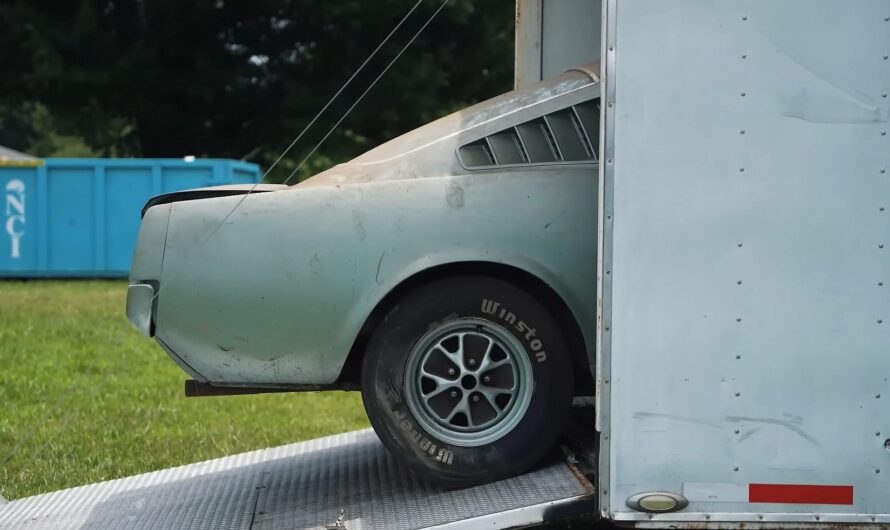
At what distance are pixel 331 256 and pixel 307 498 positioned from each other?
122 cm

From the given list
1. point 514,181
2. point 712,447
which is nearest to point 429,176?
point 514,181

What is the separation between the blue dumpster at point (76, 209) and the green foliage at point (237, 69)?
194 inches

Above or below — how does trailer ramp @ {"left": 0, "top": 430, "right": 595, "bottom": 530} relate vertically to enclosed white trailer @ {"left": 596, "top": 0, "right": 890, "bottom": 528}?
below

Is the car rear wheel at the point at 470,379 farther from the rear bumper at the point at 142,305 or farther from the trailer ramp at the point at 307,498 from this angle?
the rear bumper at the point at 142,305

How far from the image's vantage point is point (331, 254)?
4016 millimetres

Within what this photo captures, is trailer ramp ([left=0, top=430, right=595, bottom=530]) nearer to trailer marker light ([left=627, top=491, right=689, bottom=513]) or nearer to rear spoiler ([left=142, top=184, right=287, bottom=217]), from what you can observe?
trailer marker light ([left=627, top=491, right=689, bottom=513])

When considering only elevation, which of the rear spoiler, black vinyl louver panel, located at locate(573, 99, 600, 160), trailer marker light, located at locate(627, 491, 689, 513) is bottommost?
trailer marker light, located at locate(627, 491, 689, 513)

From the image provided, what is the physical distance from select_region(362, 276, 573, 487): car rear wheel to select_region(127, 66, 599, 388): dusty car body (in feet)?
0.37

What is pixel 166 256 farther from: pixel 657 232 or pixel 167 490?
pixel 657 232

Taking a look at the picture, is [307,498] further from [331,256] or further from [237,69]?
[237,69]

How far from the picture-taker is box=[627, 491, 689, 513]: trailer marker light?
137 inches

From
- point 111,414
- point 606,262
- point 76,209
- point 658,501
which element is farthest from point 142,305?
point 76,209

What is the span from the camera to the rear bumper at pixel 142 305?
13.5 ft

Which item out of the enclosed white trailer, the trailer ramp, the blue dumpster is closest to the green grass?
the trailer ramp
